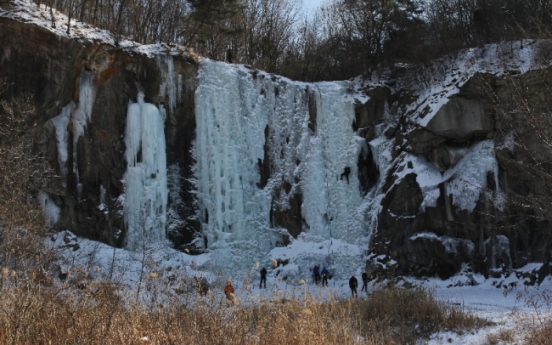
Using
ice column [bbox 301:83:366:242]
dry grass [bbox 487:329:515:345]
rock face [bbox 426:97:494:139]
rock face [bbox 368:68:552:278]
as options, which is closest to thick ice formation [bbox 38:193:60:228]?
ice column [bbox 301:83:366:242]

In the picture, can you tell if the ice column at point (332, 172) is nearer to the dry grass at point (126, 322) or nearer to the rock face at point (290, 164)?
the rock face at point (290, 164)

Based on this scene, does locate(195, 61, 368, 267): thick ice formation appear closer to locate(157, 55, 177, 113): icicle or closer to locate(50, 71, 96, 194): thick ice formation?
locate(157, 55, 177, 113): icicle

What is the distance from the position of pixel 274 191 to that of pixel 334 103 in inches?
187

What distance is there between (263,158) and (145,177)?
16.0 ft

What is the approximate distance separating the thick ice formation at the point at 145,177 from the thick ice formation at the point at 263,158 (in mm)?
1540

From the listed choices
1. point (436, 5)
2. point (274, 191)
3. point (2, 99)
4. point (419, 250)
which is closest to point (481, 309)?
point (419, 250)

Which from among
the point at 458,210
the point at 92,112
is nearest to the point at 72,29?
the point at 92,112

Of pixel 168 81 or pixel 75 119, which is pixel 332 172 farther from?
pixel 75 119

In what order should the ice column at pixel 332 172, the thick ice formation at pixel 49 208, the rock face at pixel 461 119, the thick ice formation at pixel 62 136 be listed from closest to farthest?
1. the thick ice formation at pixel 49 208
2. the thick ice formation at pixel 62 136
3. the rock face at pixel 461 119
4. the ice column at pixel 332 172

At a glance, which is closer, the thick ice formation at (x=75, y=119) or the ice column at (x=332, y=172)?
the thick ice formation at (x=75, y=119)

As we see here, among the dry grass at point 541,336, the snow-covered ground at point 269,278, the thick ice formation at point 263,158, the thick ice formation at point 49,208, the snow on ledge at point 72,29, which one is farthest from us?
the thick ice formation at point 263,158

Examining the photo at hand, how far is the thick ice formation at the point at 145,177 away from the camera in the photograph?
63.4 ft

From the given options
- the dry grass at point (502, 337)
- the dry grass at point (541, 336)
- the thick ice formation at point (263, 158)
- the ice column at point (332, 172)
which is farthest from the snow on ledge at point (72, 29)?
the dry grass at point (541, 336)

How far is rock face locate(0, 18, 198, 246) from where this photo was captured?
18422mm
